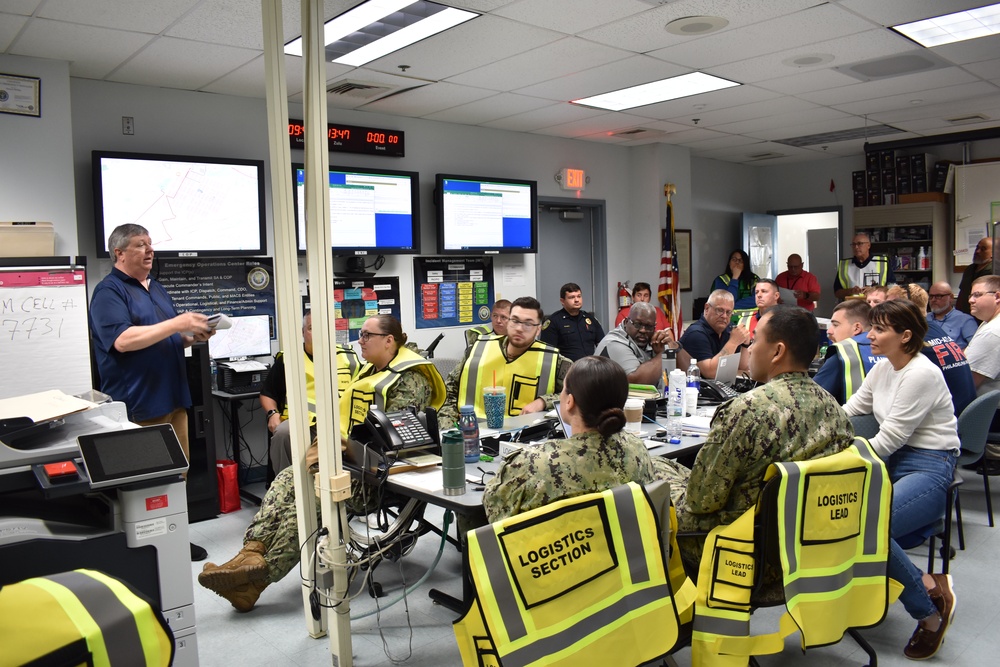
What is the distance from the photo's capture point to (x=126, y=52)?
4246 millimetres

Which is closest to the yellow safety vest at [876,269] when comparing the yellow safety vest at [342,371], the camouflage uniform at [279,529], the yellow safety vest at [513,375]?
the yellow safety vest at [513,375]

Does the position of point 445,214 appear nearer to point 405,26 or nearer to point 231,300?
point 231,300

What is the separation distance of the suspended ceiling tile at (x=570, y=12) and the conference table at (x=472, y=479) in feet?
6.74

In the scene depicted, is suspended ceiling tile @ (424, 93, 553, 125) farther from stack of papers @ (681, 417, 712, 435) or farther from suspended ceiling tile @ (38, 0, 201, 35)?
stack of papers @ (681, 417, 712, 435)

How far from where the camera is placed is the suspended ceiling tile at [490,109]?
18.9 feet

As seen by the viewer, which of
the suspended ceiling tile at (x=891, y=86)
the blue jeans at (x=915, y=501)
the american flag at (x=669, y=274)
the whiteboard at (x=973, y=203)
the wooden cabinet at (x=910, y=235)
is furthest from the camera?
the wooden cabinet at (x=910, y=235)

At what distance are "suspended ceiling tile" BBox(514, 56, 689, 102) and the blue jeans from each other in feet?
9.49

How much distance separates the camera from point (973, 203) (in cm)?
861

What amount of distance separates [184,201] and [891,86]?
5.31 m

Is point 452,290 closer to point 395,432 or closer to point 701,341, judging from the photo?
point 701,341

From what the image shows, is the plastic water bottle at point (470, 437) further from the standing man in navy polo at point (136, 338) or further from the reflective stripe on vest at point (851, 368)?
the reflective stripe on vest at point (851, 368)

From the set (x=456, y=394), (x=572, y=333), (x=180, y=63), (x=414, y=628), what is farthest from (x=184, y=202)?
(x=414, y=628)

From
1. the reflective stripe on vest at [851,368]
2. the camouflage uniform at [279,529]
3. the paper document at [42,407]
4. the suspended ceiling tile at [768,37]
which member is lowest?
the camouflage uniform at [279,529]

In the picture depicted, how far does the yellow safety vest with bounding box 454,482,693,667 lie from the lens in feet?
6.55
